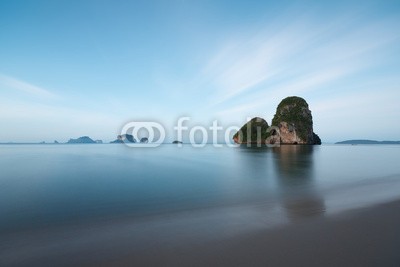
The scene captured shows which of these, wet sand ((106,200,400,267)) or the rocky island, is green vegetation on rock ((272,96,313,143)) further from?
wet sand ((106,200,400,267))

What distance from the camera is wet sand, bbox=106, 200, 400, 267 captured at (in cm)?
434

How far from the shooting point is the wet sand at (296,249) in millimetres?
4344

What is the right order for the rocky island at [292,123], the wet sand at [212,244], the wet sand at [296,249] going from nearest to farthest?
the wet sand at [296,249]
the wet sand at [212,244]
the rocky island at [292,123]

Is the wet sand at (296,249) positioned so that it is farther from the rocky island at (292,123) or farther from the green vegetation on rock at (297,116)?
the green vegetation on rock at (297,116)

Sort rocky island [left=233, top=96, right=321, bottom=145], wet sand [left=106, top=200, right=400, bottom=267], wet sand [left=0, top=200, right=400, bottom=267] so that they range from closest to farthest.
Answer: wet sand [left=106, top=200, right=400, bottom=267], wet sand [left=0, top=200, right=400, bottom=267], rocky island [left=233, top=96, right=321, bottom=145]

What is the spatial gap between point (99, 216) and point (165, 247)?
13.7 feet

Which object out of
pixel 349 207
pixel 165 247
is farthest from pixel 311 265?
pixel 349 207

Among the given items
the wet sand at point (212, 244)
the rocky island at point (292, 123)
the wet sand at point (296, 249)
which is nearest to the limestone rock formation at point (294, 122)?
the rocky island at point (292, 123)

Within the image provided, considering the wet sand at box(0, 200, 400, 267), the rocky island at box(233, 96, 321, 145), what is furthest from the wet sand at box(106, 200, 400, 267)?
the rocky island at box(233, 96, 321, 145)

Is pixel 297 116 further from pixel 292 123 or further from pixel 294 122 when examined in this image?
pixel 292 123

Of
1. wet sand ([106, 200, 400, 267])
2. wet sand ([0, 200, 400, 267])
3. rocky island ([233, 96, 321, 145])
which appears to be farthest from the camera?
rocky island ([233, 96, 321, 145])

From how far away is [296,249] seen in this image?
485cm

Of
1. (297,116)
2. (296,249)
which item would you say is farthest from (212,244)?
(297,116)

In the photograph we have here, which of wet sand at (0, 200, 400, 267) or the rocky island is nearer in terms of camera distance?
wet sand at (0, 200, 400, 267)
